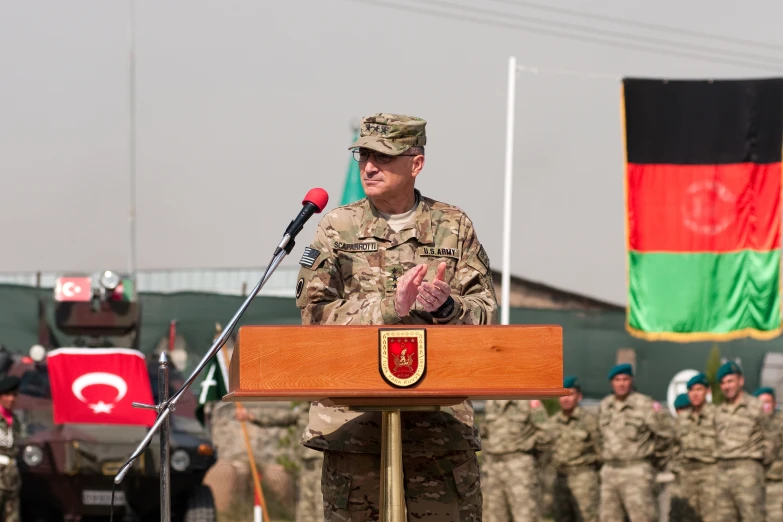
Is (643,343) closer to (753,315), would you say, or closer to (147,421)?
(753,315)

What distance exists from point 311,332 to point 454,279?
2.98 feet

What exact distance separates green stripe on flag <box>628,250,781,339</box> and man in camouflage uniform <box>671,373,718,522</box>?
810mm

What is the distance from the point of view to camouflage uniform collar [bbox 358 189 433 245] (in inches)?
176

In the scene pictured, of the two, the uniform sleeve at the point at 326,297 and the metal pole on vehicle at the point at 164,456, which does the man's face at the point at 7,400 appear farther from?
the uniform sleeve at the point at 326,297

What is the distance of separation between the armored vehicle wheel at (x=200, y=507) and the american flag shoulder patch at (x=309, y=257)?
26.9ft

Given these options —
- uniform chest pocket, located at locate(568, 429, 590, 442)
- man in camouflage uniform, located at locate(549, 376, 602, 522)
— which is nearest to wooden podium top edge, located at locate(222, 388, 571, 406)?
man in camouflage uniform, located at locate(549, 376, 602, 522)

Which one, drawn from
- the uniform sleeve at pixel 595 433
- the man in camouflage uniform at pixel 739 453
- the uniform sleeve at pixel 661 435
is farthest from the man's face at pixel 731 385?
the uniform sleeve at pixel 595 433

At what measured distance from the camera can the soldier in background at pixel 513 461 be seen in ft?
43.3

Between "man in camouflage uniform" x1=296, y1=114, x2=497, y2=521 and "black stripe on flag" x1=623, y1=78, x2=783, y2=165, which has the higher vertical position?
"black stripe on flag" x1=623, y1=78, x2=783, y2=165

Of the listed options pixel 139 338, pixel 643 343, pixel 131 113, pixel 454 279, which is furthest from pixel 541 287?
pixel 454 279

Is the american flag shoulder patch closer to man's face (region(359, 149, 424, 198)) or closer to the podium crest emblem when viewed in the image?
man's face (region(359, 149, 424, 198))

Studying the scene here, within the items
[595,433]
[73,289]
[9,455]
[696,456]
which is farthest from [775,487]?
[9,455]

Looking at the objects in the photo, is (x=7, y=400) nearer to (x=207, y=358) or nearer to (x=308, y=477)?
(x=308, y=477)

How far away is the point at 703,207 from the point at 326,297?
10.8m
